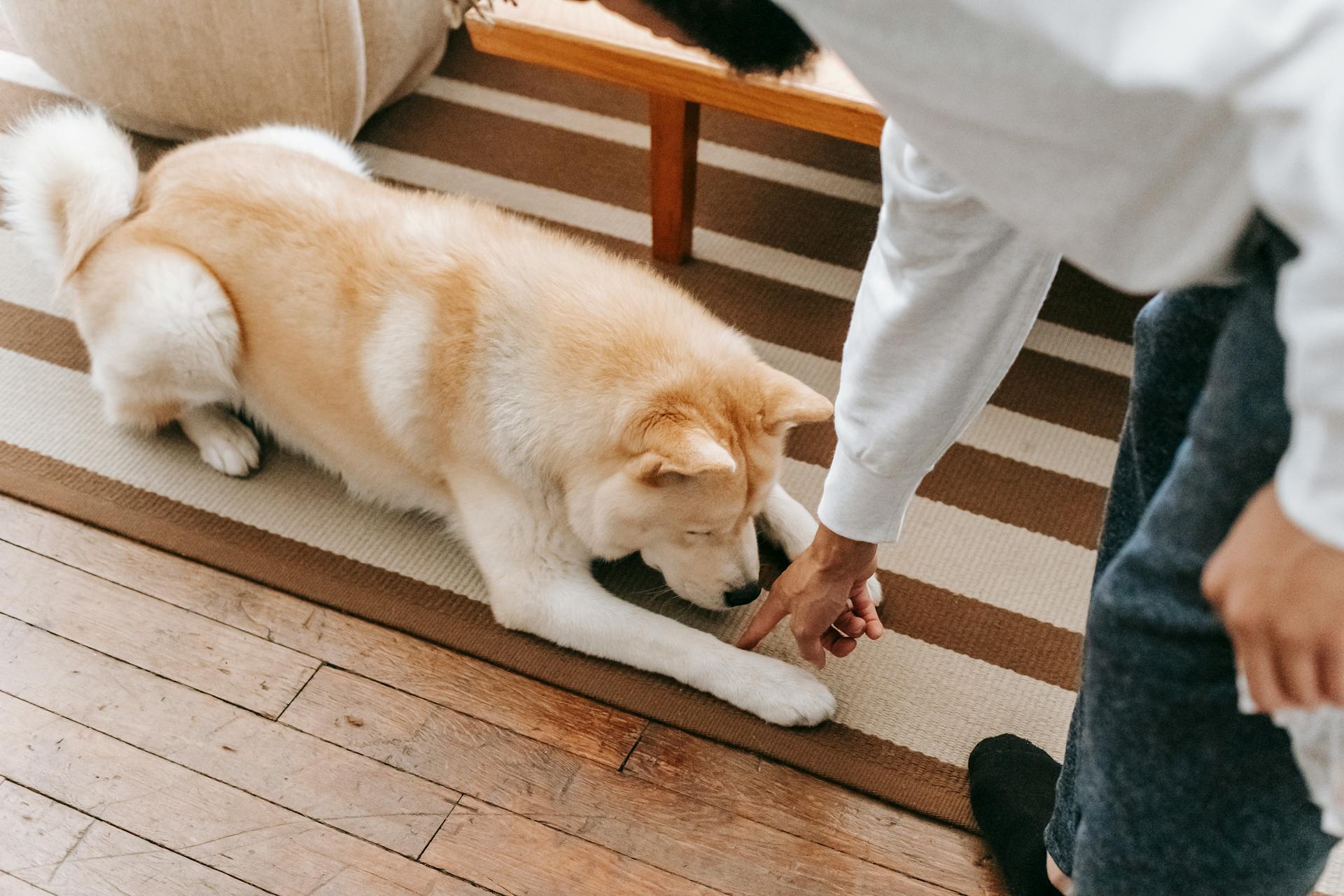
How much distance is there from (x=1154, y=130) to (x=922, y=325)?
35 cm

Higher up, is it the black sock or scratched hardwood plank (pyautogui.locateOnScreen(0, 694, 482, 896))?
the black sock

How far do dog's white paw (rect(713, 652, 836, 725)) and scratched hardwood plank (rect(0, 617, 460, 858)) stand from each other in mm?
405

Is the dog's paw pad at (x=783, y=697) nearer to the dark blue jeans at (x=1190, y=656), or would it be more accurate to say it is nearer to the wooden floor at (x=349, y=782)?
the wooden floor at (x=349, y=782)

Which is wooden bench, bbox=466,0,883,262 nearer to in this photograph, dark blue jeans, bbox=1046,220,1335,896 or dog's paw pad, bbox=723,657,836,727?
dog's paw pad, bbox=723,657,836,727

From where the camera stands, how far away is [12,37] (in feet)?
8.24

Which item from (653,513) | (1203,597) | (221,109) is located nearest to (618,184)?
(221,109)

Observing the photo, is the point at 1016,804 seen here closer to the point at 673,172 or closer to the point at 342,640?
the point at 342,640

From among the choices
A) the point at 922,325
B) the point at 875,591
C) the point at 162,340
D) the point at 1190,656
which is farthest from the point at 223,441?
the point at 1190,656

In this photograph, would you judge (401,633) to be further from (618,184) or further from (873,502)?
(618,184)

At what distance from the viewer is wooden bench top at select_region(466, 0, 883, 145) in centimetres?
158

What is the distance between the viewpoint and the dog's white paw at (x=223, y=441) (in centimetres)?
166

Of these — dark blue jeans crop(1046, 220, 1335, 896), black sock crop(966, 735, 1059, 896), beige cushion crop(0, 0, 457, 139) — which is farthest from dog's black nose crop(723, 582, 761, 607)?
beige cushion crop(0, 0, 457, 139)

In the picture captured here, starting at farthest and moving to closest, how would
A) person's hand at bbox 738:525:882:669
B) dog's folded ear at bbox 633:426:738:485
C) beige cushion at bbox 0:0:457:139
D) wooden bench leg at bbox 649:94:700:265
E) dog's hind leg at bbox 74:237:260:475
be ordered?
beige cushion at bbox 0:0:457:139 < wooden bench leg at bbox 649:94:700:265 < dog's hind leg at bbox 74:237:260:475 < dog's folded ear at bbox 633:426:738:485 < person's hand at bbox 738:525:882:669

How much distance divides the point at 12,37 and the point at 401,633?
83.6 inches
